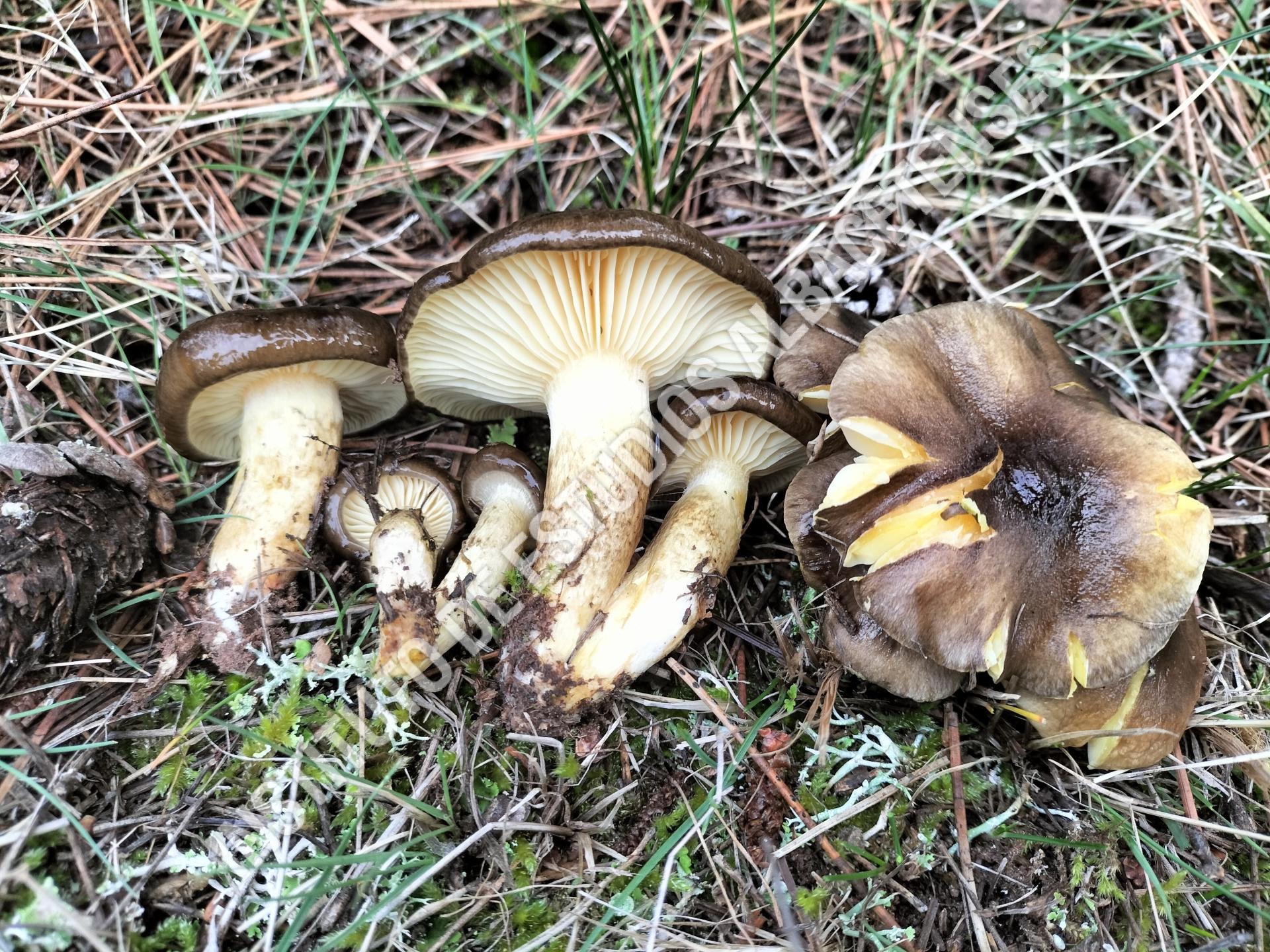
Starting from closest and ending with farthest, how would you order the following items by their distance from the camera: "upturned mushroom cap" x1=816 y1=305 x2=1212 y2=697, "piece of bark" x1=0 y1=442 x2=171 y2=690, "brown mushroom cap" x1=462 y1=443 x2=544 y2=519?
"upturned mushroom cap" x1=816 y1=305 x2=1212 y2=697 → "piece of bark" x1=0 y1=442 x2=171 y2=690 → "brown mushroom cap" x1=462 y1=443 x2=544 y2=519

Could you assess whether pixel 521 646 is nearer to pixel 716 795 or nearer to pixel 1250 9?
pixel 716 795

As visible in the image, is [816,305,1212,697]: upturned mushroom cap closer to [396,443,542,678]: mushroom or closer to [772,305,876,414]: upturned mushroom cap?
[772,305,876,414]: upturned mushroom cap

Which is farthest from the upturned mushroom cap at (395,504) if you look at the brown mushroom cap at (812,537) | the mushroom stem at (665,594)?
the brown mushroom cap at (812,537)

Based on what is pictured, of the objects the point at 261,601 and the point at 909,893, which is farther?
the point at 261,601

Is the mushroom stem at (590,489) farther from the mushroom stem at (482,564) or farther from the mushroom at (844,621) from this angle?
the mushroom at (844,621)

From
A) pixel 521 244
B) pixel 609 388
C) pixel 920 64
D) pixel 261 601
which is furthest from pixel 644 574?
pixel 920 64

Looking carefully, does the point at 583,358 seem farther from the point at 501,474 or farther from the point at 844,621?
the point at 844,621

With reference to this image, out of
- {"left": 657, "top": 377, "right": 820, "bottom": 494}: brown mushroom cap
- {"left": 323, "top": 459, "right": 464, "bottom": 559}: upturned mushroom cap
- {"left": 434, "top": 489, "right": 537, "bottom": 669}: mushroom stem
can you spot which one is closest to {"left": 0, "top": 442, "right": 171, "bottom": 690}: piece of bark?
{"left": 323, "top": 459, "right": 464, "bottom": 559}: upturned mushroom cap
